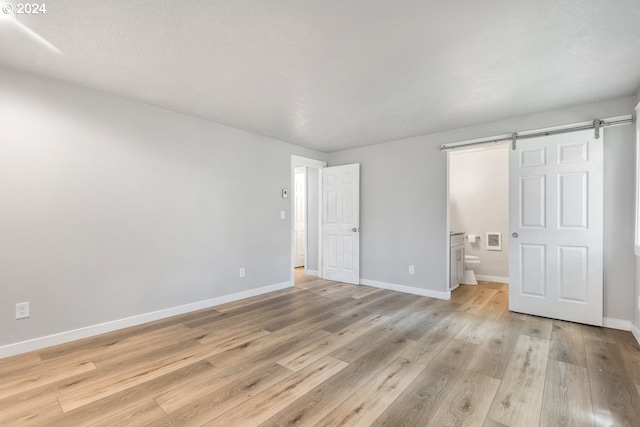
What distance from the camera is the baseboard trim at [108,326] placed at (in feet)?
7.82

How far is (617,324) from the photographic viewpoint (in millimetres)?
2926

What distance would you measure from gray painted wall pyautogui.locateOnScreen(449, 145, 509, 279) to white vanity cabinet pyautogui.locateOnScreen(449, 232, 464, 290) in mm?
752

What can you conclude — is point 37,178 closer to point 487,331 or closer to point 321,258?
point 321,258

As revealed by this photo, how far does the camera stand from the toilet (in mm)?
4957

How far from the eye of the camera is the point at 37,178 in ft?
8.14

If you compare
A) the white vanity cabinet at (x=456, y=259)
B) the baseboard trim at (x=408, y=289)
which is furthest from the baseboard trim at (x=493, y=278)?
the baseboard trim at (x=408, y=289)

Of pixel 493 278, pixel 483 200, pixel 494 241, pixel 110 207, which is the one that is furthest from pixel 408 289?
pixel 110 207

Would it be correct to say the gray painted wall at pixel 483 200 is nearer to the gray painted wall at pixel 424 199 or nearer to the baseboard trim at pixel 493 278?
the baseboard trim at pixel 493 278

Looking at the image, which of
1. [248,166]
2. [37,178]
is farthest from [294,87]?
[37,178]

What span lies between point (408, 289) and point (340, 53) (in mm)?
3456

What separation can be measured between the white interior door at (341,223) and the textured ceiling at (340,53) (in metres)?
1.85

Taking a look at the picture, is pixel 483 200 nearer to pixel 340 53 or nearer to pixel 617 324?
pixel 617 324

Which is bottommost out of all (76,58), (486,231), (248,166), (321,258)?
(321,258)

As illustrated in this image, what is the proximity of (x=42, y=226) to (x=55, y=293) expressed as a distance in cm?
60
